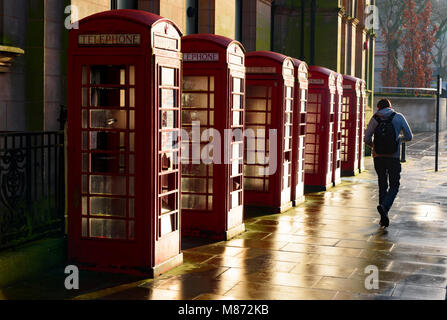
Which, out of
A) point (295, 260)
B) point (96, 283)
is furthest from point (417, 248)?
point (96, 283)

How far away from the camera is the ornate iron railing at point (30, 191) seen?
7762mm

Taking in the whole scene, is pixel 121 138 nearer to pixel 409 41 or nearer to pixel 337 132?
pixel 337 132

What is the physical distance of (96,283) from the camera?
7.57 m

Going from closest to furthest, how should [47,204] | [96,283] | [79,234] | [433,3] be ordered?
1. [96,283]
2. [79,234]
3. [47,204]
4. [433,3]

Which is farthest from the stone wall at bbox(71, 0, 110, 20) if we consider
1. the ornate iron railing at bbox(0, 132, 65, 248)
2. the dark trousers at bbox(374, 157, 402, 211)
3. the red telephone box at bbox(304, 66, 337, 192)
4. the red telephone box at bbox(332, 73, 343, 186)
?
the red telephone box at bbox(332, 73, 343, 186)

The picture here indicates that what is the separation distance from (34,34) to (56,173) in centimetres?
187

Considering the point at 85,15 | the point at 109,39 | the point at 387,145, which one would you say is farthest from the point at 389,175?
the point at 109,39

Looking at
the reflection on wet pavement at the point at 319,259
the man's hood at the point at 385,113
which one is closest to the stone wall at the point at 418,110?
the reflection on wet pavement at the point at 319,259

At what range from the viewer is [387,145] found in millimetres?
11164

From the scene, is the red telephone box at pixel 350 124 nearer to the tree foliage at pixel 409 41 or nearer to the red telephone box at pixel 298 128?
the red telephone box at pixel 298 128

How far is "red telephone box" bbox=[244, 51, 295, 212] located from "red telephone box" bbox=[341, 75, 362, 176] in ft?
23.5

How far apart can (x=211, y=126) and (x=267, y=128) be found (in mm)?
2747
